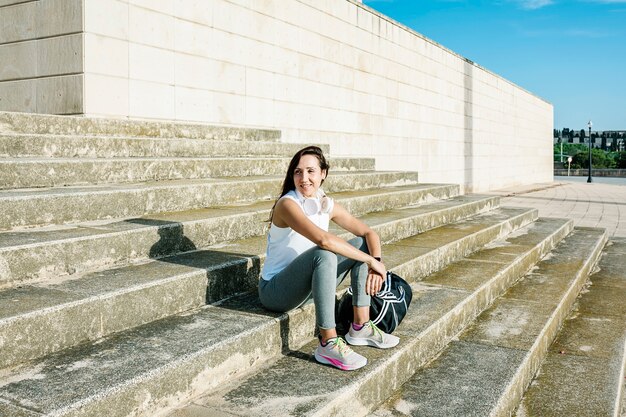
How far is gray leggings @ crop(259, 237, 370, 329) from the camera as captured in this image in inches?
116

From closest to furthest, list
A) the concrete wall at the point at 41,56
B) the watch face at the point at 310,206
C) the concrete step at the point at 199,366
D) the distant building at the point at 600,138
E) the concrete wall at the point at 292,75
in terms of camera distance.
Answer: the concrete step at the point at 199,366, the watch face at the point at 310,206, the concrete wall at the point at 41,56, the concrete wall at the point at 292,75, the distant building at the point at 600,138

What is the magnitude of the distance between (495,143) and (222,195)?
18.6 meters

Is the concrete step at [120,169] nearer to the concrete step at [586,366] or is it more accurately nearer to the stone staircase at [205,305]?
the stone staircase at [205,305]

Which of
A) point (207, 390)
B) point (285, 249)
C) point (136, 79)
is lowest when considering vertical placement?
point (207, 390)

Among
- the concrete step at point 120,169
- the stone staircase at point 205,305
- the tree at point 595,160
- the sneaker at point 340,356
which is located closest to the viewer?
the stone staircase at point 205,305

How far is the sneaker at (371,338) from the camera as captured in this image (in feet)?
10.3

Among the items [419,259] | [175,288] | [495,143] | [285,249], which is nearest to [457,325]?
[419,259]

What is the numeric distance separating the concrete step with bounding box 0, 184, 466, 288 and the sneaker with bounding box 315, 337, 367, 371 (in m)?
0.79

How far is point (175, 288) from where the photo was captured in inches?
121

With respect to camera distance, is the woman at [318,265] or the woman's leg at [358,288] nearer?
the woman at [318,265]

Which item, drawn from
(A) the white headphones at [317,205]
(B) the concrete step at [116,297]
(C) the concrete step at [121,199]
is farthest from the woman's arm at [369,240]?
(C) the concrete step at [121,199]

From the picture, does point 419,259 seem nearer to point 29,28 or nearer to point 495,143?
point 29,28

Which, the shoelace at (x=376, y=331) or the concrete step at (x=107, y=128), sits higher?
the concrete step at (x=107, y=128)

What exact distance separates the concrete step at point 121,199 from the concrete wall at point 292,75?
236 cm
